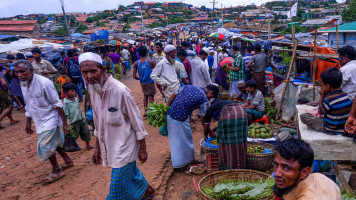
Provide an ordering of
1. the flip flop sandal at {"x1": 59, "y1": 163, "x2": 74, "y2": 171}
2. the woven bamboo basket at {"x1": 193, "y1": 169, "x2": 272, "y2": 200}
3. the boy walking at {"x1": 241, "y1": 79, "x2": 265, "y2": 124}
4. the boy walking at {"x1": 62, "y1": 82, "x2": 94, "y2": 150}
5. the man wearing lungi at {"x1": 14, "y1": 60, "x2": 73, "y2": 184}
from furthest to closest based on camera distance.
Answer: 1. the boy walking at {"x1": 241, "y1": 79, "x2": 265, "y2": 124}
2. the boy walking at {"x1": 62, "y1": 82, "x2": 94, "y2": 150}
3. the flip flop sandal at {"x1": 59, "y1": 163, "x2": 74, "y2": 171}
4. the man wearing lungi at {"x1": 14, "y1": 60, "x2": 73, "y2": 184}
5. the woven bamboo basket at {"x1": 193, "y1": 169, "x2": 272, "y2": 200}

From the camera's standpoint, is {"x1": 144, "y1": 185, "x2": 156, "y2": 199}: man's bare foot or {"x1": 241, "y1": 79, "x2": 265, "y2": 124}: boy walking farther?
{"x1": 241, "y1": 79, "x2": 265, "y2": 124}: boy walking

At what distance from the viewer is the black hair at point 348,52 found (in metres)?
4.27

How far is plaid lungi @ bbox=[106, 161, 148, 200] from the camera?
2895mm

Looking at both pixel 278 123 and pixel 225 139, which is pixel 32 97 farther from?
pixel 278 123

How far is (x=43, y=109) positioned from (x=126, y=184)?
1849 millimetres

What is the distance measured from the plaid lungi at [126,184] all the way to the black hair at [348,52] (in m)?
3.72

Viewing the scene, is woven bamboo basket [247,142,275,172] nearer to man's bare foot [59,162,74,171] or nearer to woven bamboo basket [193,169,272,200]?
woven bamboo basket [193,169,272,200]

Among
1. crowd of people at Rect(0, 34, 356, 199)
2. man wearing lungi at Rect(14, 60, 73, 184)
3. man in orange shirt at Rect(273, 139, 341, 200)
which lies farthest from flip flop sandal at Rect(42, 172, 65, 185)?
man in orange shirt at Rect(273, 139, 341, 200)

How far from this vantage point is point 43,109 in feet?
12.8

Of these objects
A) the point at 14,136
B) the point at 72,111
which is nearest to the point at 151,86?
the point at 72,111

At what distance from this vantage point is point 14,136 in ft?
22.5

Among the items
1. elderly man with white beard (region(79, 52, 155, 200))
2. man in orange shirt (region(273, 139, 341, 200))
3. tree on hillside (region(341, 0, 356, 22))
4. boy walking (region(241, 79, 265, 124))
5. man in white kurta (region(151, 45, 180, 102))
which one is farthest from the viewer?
tree on hillside (region(341, 0, 356, 22))

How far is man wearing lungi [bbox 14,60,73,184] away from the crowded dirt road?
0.54 meters

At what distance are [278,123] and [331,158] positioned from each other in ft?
10.7
